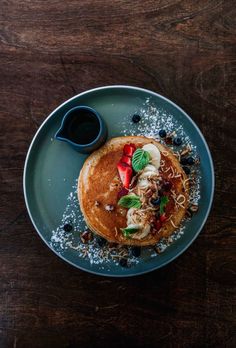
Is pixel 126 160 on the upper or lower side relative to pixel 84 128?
lower

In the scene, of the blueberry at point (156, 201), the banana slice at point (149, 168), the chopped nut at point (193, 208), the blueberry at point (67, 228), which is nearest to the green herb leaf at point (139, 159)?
the banana slice at point (149, 168)

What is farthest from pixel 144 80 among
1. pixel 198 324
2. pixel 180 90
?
pixel 198 324

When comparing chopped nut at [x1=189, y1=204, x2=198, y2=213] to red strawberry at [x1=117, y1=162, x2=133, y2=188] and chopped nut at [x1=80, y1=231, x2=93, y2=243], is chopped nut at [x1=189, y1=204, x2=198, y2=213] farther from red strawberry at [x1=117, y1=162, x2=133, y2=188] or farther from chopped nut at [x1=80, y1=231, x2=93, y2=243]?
chopped nut at [x1=80, y1=231, x2=93, y2=243]

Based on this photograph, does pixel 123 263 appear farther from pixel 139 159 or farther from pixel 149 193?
pixel 139 159

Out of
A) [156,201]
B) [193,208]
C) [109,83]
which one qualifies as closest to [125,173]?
[156,201]

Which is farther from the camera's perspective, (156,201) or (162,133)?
(162,133)

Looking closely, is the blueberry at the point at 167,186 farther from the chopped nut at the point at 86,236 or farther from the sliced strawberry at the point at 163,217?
the chopped nut at the point at 86,236

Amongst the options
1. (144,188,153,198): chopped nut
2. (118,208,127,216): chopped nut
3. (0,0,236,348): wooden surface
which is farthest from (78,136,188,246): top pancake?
(0,0,236,348): wooden surface
